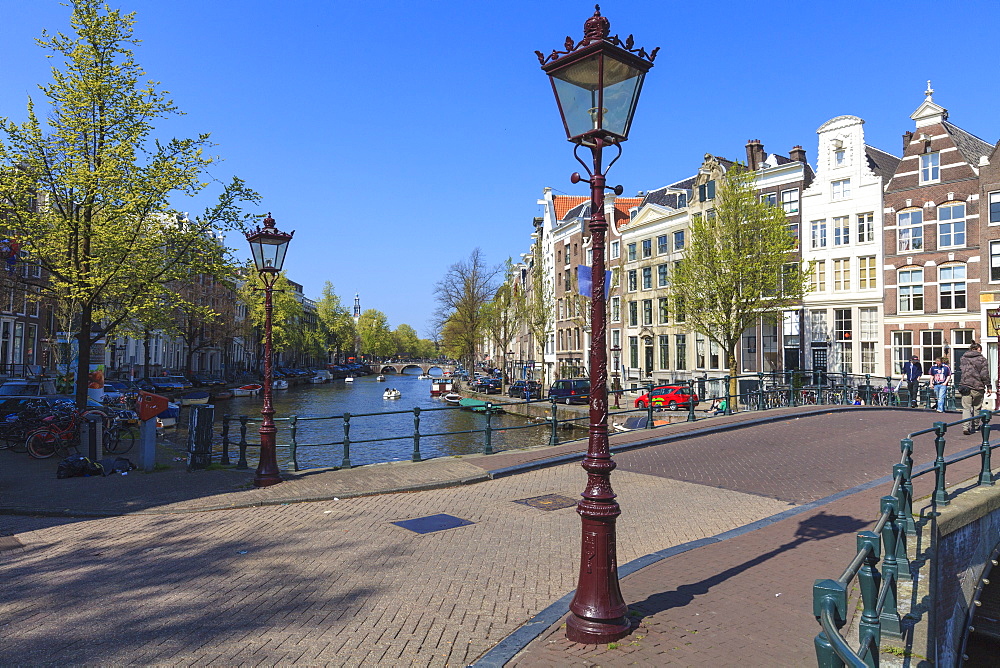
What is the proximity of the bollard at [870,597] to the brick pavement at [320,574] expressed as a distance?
193cm

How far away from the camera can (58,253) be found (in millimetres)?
15469

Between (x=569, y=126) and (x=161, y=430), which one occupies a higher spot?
(x=569, y=126)

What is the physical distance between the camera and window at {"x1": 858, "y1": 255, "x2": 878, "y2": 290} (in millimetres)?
31531

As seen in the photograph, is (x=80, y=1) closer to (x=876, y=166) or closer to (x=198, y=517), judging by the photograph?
(x=198, y=517)

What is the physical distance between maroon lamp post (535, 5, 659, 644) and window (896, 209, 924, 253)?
103 feet

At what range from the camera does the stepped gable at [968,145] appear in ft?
95.6

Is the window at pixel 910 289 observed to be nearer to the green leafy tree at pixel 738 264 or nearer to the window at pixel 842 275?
the window at pixel 842 275

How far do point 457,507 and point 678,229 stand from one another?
33.7m

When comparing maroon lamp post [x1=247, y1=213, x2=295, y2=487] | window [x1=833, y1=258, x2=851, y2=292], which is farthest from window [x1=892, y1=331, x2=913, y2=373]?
maroon lamp post [x1=247, y1=213, x2=295, y2=487]

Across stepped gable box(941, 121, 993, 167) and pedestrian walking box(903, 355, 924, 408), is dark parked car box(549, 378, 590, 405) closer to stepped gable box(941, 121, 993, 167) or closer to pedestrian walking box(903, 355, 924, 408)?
pedestrian walking box(903, 355, 924, 408)

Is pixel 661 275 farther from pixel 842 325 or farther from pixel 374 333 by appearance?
pixel 374 333

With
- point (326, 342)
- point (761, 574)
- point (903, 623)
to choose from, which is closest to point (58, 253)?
point (761, 574)

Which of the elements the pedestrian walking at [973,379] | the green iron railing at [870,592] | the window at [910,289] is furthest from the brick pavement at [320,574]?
the window at [910,289]

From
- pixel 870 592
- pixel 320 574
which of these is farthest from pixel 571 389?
pixel 870 592
